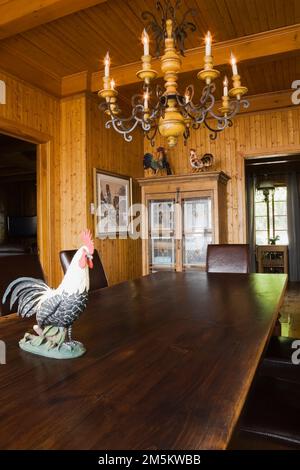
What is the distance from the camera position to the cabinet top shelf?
3.98 meters

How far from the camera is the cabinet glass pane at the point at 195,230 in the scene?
4.14 metres

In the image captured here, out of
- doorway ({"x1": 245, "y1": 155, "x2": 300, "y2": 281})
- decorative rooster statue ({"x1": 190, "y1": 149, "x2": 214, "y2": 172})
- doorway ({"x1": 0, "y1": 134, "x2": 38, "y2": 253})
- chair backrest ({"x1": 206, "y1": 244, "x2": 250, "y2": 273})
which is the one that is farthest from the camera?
doorway ({"x1": 0, "y1": 134, "x2": 38, "y2": 253})

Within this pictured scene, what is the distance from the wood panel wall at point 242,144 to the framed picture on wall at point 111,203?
100 centimetres

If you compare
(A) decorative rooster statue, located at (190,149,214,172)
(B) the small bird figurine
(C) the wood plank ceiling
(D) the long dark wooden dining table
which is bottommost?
(D) the long dark wooden dining table

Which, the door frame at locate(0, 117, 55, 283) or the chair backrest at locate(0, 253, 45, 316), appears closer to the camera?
the chair backrest at locate(0, 253, 45, 316)

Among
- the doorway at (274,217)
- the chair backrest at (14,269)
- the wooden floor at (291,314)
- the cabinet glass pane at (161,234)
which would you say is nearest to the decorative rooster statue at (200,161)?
the cabinet glass pane at (161,234)

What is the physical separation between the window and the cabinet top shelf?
3.24 m

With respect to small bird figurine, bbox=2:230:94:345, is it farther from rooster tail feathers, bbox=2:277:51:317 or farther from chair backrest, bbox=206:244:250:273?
chair backrest, bbox=206:244:250:273

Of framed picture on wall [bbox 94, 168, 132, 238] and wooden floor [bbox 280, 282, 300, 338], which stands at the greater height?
framed picture on wall [bbox 94, 168, 132, 238]

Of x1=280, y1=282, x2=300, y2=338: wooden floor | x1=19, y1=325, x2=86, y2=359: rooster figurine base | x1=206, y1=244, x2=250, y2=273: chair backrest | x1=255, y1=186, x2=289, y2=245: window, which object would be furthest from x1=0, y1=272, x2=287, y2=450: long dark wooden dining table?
x1=255, y1=186, x2=289, y2=245: window

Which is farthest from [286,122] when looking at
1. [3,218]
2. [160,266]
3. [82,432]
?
[3,218]

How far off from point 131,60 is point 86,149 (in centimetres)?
99

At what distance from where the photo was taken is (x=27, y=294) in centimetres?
102

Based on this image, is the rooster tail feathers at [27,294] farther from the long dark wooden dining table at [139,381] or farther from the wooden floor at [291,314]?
the wooden floor at [291,314]
